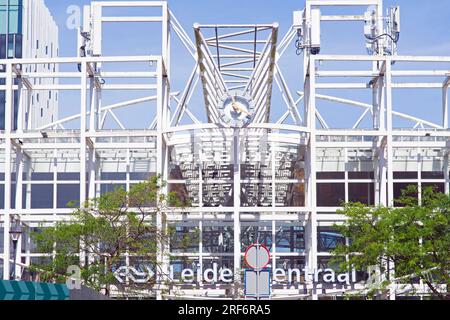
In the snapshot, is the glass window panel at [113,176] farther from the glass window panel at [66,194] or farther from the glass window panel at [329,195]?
the glass window panel at [329,195]

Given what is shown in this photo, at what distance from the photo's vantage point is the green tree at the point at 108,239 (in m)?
45.5

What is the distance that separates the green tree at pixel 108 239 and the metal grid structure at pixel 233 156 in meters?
3.96

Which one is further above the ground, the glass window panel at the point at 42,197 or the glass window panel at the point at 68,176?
the glass window panel at the point at 68,176

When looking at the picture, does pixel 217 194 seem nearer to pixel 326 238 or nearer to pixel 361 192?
pixel 326 238

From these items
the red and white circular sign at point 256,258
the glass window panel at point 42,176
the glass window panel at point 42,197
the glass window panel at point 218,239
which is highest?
the glass window panel at point 42,176

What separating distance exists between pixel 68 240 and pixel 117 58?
48.8 feet

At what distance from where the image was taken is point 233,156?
186 ft

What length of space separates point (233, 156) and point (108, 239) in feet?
42.0

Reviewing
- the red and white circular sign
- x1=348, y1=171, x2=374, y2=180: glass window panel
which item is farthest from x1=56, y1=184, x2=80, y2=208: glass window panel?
the red and white circular sign

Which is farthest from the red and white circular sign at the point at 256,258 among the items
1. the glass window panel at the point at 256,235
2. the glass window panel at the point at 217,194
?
the glass window panel at the point at 256,235

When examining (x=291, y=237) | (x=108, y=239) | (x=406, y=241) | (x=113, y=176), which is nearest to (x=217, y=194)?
(x=291, y=237)

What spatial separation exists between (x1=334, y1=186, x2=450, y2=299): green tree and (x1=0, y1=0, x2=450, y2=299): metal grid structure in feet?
34.5

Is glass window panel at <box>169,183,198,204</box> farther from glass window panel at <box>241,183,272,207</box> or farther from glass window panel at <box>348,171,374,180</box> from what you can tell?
glass window panel at <box>348,171,374,180</box>
